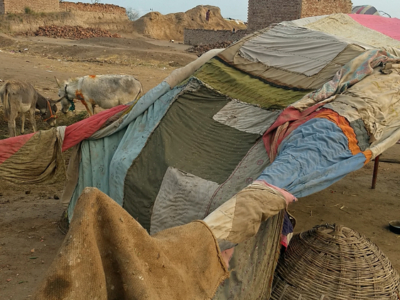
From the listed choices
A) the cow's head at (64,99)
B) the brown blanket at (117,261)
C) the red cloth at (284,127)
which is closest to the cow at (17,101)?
the cow's head at (64,99)

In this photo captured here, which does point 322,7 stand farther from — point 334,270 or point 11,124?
point 334,270

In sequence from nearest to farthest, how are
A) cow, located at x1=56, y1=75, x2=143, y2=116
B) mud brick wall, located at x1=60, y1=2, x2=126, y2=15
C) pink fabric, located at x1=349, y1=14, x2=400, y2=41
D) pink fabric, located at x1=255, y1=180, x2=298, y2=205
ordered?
pink fabric, located at x1=255, y1=180, x2=298, y2=205
pink fabric, located at x1=349, y1=14, x2=400, y2=41
cow, located at x1=56, y1=75, x2=143, y2=116
mud brick wall, located at x1=60, y1=2, x2=126, y2=15

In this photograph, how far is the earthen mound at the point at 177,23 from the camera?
1566 inches

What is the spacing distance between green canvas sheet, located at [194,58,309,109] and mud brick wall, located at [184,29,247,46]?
23240 mm

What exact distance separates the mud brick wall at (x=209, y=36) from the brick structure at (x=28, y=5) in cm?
1037

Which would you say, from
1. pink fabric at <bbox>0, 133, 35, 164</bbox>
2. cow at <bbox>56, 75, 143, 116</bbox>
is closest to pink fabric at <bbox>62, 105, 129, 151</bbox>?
pink fabric at <bbox>0, 133, 35, 164</bbox>

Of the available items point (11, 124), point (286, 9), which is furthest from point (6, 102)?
point (286, 9)

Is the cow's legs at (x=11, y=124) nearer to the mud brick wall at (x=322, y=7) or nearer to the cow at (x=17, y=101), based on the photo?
the cow at (x=17, y=101)

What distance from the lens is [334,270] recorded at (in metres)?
3.58

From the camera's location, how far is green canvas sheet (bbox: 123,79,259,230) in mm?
4461

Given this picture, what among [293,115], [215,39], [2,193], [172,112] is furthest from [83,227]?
[215,39]

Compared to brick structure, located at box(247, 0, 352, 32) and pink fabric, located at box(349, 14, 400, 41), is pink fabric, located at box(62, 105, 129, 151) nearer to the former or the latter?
pink fabric, located at box(349, 14, 400, 41)

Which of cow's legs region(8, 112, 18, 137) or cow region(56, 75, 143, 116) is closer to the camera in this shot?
cow's legs region(8, 112, 18, 137)

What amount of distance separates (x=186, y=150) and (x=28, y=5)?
32.1 metres
